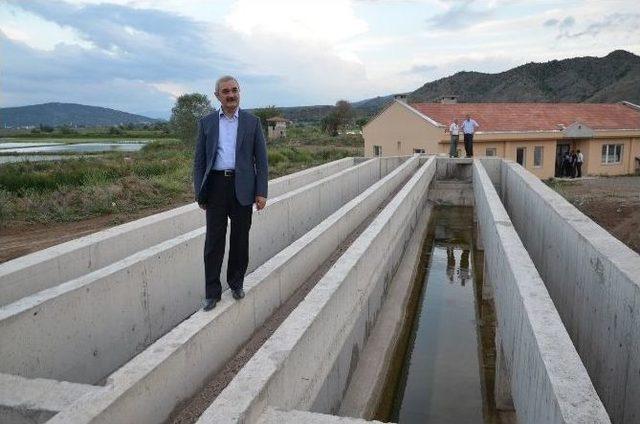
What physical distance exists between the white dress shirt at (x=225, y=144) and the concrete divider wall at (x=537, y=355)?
2.48 metres

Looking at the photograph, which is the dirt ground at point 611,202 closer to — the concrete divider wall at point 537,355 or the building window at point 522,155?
the building window at point 522,155

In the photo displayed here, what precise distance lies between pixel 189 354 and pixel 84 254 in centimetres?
244

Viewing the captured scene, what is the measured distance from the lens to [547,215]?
769 centimetres

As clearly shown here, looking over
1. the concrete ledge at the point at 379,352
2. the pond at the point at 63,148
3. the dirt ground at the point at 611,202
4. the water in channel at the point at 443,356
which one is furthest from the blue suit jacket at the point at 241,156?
the pond at the point at 63,148

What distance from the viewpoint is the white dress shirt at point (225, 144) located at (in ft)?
13.9

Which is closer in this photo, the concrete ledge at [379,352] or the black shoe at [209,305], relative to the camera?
the black shoe at [209,305]

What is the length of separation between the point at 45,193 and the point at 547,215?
569 inches

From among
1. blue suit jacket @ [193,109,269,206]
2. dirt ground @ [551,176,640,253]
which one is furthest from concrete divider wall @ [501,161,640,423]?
dirt ground @ [551,176,640,253]

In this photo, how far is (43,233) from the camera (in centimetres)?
1229

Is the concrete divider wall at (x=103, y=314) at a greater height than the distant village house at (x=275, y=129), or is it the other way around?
Answer: the distant village house at (x=275, y=129)

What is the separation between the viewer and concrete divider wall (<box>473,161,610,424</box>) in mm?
2717

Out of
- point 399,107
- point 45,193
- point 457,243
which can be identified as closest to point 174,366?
point 457,243

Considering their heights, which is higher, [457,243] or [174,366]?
[174,366]

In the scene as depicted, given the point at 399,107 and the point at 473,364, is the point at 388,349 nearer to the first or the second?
the point at 473,364
